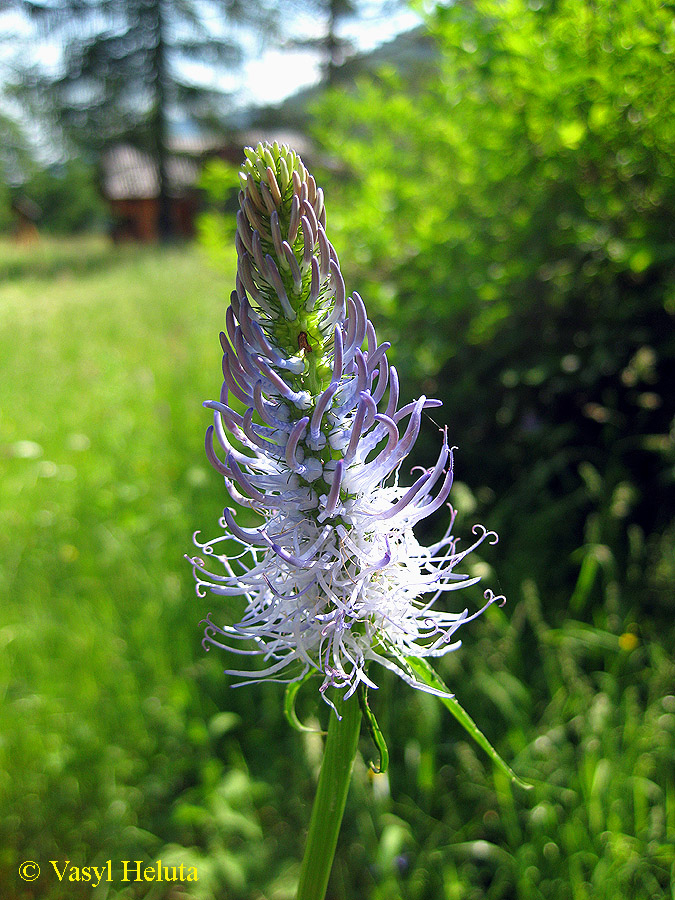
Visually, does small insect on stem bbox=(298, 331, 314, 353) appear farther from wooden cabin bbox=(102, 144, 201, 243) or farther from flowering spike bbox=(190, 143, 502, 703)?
wooden cabin bbox=(102, 144, 201, 243)

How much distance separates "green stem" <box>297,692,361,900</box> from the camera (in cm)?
98

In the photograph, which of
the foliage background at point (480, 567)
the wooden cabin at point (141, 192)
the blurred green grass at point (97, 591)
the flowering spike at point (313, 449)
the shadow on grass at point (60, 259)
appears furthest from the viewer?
the wooden cabin at point (141, 192)

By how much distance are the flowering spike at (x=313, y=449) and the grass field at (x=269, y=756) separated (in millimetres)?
1594

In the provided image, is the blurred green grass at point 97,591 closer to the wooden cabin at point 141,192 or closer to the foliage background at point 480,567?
the foliage background at point 480,567

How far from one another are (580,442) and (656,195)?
4.35ft

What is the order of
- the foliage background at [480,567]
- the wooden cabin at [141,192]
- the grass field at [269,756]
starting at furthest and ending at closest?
the wooden cabin at [141,192], the foliage background at [480,567], the grass field at [269,756]

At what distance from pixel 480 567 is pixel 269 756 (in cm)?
143

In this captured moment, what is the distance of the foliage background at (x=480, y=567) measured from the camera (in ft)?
7.72

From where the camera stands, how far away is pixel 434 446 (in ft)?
10.9

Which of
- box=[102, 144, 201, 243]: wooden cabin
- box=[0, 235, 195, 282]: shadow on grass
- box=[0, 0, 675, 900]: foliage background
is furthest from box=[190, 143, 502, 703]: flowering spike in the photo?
box=[102, 144, 201, 243]: wooden cabin

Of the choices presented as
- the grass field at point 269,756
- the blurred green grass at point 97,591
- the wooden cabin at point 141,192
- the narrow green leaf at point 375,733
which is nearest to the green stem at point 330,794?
the narrow green leaf at point 375,733

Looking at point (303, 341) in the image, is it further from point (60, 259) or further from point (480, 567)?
point (60, 259)

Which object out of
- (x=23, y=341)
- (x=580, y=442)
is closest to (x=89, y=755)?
(x=580, y=442)

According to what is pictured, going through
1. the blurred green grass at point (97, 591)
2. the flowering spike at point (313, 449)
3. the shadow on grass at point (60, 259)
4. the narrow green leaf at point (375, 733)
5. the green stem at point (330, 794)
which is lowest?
the shadow on grass at point (60, 259)
